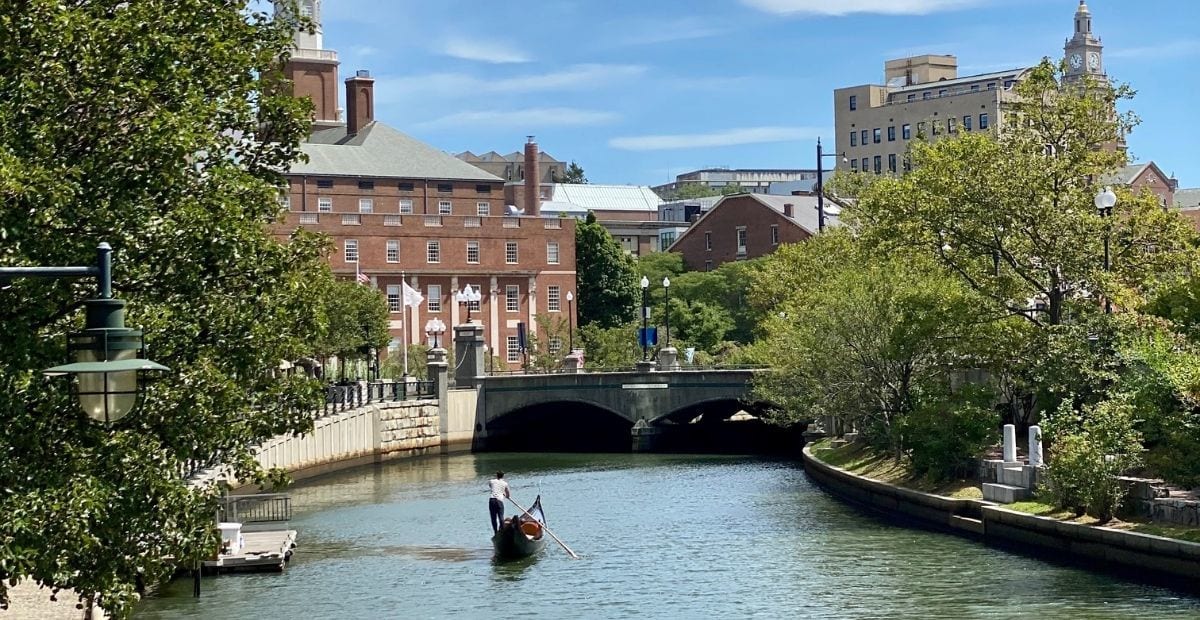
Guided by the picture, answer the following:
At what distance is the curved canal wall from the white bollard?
54.3 inches

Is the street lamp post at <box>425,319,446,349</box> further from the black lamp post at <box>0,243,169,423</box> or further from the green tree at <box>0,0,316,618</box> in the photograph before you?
the black lamp post at <box>0,243,169,423</box>

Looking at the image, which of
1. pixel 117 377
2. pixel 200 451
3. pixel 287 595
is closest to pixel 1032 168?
pixel 287 595

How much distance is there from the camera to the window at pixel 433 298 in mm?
107000

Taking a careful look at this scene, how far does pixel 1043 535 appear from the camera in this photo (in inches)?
1500

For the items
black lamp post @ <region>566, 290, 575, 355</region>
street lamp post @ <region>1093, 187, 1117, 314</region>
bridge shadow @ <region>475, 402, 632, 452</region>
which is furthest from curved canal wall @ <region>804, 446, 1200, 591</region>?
black lamp post @ <region>566, 290, 575, 355</region>

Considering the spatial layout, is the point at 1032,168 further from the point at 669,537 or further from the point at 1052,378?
the point at 669,537

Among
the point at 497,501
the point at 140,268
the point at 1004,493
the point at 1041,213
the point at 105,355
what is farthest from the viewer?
the point at 1041,213

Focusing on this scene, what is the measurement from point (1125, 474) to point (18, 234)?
90.1 ft

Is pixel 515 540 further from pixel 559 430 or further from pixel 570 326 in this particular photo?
pixel 570 326

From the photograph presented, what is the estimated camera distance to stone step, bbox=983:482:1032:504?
41.3m

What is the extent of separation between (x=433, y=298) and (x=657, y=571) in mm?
69270

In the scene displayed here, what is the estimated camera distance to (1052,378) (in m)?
46.8

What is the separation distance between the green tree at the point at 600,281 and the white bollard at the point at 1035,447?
7893cm

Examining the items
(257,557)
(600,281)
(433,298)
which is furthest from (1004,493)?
(600,281)
